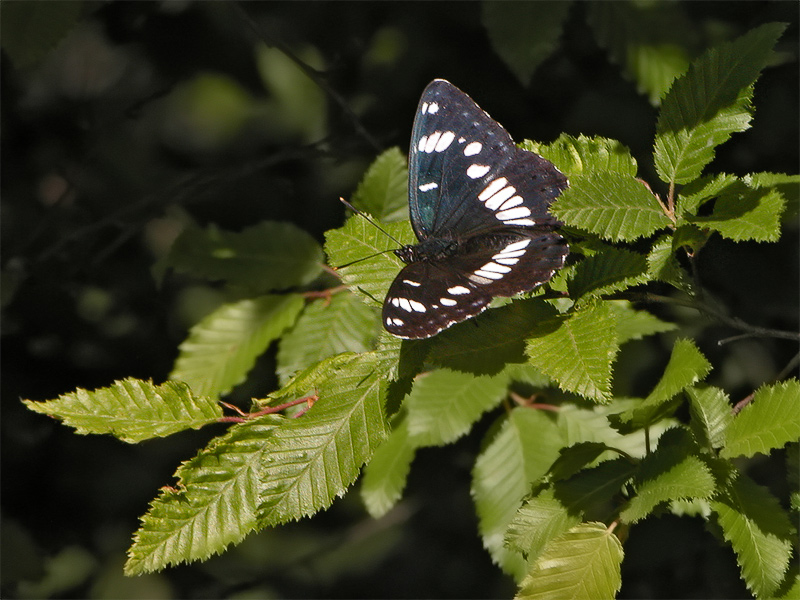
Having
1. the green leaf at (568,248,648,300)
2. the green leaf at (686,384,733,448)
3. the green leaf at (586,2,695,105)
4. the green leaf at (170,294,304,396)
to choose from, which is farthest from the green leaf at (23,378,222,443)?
the green leaf at (586,2,695,105)

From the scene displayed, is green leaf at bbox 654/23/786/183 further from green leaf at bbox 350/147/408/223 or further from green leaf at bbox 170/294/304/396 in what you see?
green leaf at bbox 170/294/304/396

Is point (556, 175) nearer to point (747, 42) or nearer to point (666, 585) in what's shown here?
point (747, 42)

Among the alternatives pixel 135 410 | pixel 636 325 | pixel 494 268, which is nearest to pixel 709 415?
pixel 636 325

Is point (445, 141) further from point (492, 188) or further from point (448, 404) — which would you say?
point (448, 404)

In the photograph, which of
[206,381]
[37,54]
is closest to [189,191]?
[37,54]

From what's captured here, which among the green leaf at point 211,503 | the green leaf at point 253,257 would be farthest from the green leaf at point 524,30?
the green leaf at point 211,503

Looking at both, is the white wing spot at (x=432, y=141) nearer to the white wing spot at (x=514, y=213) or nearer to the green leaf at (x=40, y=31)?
the white wing spot at (x=514, y=213)
